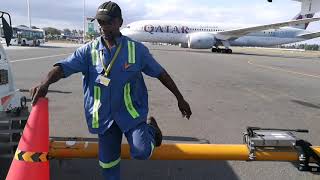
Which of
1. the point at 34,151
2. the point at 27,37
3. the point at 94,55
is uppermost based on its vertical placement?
the point at 94,55

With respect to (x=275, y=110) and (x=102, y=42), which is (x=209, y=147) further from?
(x=275, y=110)

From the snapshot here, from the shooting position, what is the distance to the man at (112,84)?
3.57 meters

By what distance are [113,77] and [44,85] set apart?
0.58 m

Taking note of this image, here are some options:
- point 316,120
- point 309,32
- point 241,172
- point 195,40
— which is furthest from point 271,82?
point 309,32

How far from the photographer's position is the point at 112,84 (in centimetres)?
360

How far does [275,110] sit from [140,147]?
24.2ft

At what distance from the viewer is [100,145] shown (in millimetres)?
3820

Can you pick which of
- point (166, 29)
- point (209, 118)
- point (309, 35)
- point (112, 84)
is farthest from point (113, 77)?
point (309, 35)

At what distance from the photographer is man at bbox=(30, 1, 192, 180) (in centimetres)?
357

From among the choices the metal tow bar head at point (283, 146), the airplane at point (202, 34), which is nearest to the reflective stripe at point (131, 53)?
the metal tow bar head at point (283, 146)

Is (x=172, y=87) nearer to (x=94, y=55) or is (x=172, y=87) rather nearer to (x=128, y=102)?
(x=128, y=102)

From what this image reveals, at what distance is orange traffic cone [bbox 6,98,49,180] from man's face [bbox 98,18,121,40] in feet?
2.53

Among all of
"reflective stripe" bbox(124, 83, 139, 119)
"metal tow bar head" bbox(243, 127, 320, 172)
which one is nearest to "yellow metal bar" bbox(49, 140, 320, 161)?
"metal tow bar head" bbox(243, 127, 320, 172)

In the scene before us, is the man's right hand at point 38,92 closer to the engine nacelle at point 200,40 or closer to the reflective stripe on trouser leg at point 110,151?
the reflective stripe on trouser leg at point 110,151
